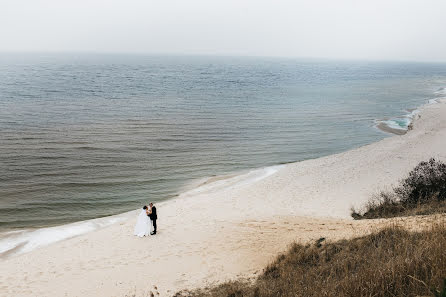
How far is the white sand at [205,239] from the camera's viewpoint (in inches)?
474

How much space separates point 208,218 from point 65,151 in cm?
1814

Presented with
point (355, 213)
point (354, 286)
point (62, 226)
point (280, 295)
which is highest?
point (354, 286)

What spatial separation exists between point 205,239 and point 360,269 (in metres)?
8.24

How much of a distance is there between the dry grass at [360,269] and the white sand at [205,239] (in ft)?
4.30

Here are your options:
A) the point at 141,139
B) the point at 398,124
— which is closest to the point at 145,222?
the point at 141,139

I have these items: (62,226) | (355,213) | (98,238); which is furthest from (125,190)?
(355,213)

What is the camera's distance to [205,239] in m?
15.2

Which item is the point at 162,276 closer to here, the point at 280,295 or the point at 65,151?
the point at 280,295

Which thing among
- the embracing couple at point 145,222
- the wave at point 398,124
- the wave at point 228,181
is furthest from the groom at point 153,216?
the wave at point 398,124

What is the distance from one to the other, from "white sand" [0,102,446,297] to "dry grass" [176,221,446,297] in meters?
1.31

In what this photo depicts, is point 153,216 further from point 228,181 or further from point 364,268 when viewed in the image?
point 228,181

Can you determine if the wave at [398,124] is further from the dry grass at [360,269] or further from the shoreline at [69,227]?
the dry grass at [360,269]

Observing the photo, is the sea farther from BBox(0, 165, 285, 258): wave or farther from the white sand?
the white sand

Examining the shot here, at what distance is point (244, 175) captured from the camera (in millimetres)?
26812
